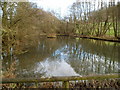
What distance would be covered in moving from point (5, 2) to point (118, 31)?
17230 millimetres

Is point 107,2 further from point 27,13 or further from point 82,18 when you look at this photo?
point 27,13

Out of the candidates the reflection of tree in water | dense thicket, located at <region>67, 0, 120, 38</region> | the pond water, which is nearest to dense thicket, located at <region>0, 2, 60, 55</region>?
the pond water

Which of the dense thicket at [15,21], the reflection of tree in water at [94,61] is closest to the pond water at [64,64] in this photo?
the reflection of tree in water at [94,61]

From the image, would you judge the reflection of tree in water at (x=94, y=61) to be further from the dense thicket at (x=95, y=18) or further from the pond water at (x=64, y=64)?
the dense thicket at (x=95, y=18)

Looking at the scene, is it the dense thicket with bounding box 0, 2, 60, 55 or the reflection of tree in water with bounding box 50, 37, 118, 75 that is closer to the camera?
the reflection of tree in water with bounding box 50, 37, 118, 75

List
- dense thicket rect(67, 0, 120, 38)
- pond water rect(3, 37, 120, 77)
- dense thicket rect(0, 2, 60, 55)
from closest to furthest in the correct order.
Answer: pond water rect(3, 37, 120, 77) < dense thicket rect(0, 2, 60, 55) < dense thicket rect(67, 0, 120, 38)

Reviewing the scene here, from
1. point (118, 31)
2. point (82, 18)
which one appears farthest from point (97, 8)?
point (118, 31)

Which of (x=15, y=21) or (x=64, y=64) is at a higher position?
(x=15, y=21)

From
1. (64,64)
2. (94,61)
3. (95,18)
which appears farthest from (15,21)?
(95,18)

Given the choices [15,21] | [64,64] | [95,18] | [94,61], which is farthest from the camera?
[95,18]

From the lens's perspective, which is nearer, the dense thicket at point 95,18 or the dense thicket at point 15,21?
the dense thicket at point 15,21

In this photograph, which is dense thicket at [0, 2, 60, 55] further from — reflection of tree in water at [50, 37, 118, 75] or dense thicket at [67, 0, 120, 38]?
dense thicket at [67, 0, 120, 38]

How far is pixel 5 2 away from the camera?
25.2 ft

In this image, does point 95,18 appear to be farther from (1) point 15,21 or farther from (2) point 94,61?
(1) point 15,21
